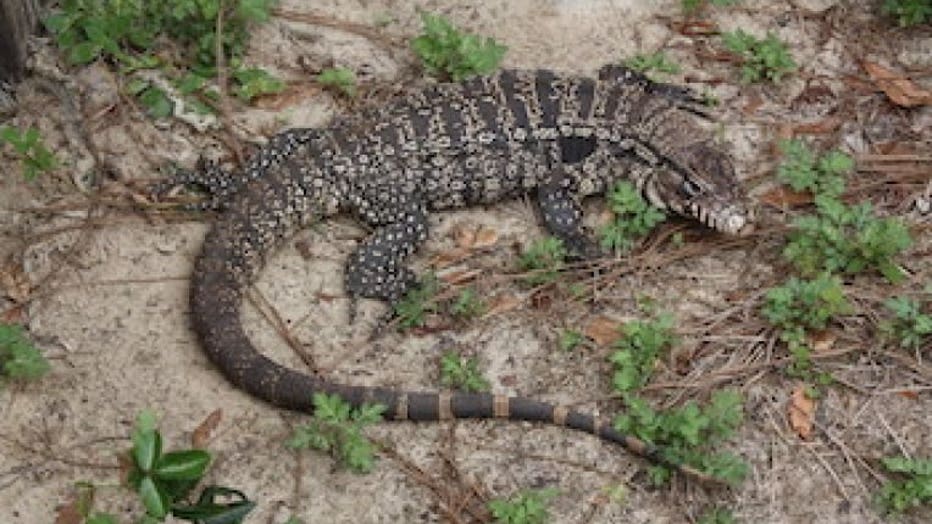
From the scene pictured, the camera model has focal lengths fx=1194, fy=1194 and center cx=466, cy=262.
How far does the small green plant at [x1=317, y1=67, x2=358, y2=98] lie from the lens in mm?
6828

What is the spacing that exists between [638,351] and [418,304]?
1114mm

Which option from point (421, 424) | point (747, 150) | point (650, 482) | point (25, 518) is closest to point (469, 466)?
point (421, 424)

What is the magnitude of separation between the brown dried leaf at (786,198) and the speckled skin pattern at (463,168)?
298 mm

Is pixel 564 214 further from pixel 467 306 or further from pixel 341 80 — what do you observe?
pixel 341 80

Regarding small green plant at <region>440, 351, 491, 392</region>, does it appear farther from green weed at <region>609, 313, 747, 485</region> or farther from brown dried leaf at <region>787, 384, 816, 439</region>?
brown dried leaf at <region>787, 384, 816, 439</region>

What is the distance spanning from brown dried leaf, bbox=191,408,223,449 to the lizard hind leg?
0.85 m

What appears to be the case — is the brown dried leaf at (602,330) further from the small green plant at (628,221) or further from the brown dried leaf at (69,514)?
the brown dried leaf at (69,514)

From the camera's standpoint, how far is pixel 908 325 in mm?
5668

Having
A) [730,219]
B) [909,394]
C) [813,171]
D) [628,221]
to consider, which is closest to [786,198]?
Result: [813,171]

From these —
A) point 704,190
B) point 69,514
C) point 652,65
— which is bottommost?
point 69,514

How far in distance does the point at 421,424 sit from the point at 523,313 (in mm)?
830

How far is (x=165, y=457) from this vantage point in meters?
3.71

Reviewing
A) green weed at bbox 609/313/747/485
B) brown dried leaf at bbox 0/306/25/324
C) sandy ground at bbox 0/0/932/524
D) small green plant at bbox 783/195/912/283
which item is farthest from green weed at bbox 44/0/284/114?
small green plant at bbox 783/195/912/283

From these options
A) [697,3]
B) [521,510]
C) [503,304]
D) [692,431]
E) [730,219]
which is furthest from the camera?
[697,3]
